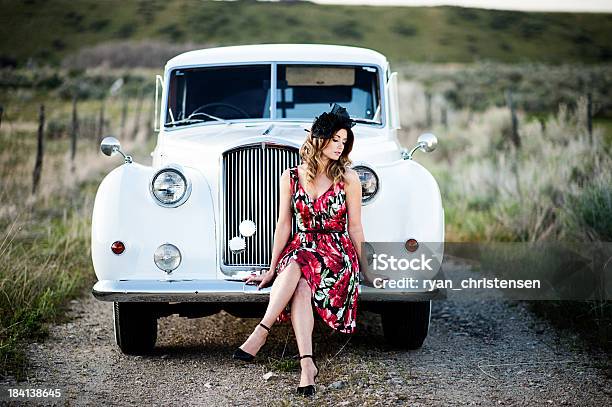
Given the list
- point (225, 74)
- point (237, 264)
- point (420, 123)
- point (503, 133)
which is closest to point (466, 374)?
point (237, 264)

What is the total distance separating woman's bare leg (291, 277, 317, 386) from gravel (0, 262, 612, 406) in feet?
0.49

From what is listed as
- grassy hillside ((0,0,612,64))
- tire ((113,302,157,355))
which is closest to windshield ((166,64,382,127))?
tire ((113,302,157,355))

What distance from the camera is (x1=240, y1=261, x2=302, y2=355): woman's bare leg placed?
501cm

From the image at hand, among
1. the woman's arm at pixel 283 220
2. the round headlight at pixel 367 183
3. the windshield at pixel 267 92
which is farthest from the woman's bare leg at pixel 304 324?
the windshield at pixel 267 92

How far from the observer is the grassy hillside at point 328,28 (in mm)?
36375

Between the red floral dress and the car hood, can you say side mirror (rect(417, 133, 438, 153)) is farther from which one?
the red floral dress

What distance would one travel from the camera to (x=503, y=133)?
18.4 m

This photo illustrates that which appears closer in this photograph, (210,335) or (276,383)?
(276,383)

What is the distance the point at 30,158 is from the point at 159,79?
22.8 ft

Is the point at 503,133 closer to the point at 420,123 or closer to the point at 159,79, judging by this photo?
the point at 420,123

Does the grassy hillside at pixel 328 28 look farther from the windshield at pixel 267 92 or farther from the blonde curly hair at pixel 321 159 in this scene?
the blonde curly hair at pixel 321 159

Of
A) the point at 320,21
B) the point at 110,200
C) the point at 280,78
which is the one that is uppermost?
the point at 320,21

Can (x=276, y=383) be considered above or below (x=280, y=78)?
below

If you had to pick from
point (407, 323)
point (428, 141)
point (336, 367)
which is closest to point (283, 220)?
point (336, 367)
